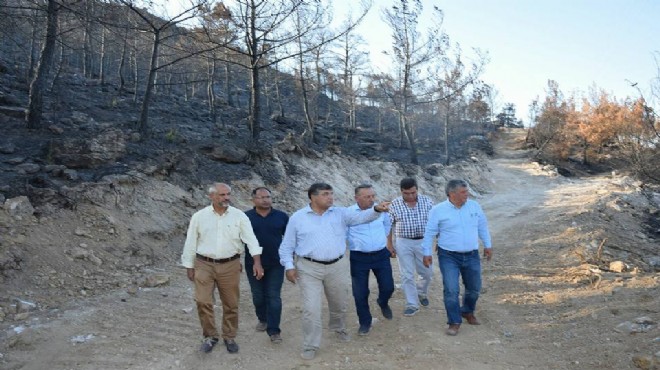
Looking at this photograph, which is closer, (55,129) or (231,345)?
(231,345)

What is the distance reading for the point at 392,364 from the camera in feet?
14.8

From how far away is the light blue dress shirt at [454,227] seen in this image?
5.26 metres

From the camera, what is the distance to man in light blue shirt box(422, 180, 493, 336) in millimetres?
5215

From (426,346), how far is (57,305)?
435cm

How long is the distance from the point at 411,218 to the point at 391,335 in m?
1.48

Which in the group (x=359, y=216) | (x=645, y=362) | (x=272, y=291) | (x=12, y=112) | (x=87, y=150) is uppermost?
(x=12, y=112)

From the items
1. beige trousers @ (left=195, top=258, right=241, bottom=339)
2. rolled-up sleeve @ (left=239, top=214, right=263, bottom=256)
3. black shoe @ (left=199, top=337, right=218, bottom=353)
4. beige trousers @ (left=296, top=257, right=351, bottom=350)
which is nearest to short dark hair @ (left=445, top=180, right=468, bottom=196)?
beige trousers @ (left=296, top=257, right=351, bottom=350)

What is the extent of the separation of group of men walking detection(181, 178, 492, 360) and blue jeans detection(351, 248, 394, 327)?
11mm

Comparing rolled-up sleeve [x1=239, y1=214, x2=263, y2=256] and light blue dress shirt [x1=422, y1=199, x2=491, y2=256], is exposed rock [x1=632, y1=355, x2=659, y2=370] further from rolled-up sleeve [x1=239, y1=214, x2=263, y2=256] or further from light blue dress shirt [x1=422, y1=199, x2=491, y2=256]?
rolled-up sleeve [x1=239, y1=214, x2=263, y2=256]

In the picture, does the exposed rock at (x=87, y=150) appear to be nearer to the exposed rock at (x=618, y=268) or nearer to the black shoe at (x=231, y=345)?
the black shoe at (x=231, y=345)

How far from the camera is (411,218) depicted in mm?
5961

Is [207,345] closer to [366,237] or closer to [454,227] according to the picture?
[366,237]

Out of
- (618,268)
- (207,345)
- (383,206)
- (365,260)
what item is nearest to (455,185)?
(383,206)

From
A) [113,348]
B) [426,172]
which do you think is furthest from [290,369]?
[426,172]
